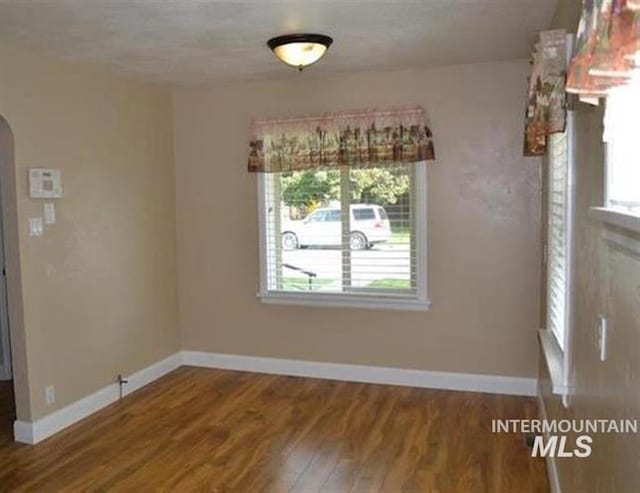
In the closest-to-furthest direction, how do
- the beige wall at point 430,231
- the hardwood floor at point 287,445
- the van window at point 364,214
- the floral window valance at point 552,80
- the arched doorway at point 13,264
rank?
the floral window valance at point 552,80 < the hardwood floor at point 287,445 < the arched doorway at point 13,264 < the beige wall at point 430,231 < the van window at point 364,214

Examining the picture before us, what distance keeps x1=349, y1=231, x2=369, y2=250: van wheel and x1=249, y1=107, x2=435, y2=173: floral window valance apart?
0.57m

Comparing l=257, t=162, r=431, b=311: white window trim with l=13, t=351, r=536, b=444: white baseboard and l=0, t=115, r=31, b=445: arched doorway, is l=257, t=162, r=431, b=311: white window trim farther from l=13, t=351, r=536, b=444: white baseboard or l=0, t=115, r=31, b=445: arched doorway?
l=0, t=115, r=31, b=445: arched doorway

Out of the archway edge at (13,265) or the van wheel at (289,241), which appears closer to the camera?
the archway edge at (13,265)

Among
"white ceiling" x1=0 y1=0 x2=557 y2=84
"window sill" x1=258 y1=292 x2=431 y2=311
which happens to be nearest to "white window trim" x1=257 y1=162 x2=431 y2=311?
"window sill" x1=258 y1=292 x2=431 y2=311

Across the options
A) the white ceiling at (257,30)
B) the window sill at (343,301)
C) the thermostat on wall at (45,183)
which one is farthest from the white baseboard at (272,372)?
the white ceiling at (257,30)

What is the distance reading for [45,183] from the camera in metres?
3.70

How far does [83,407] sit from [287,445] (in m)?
1.61

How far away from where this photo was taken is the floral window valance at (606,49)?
3.29ft

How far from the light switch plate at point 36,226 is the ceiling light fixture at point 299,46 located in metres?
1.90

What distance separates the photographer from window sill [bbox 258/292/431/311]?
4.52 meters

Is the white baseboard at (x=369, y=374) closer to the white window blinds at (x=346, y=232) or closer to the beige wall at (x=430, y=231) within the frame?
the beige wall at (x=430, y=231)

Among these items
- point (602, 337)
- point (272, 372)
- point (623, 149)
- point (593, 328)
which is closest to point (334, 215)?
point (272, 372)

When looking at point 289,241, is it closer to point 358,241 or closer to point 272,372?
point 358,241

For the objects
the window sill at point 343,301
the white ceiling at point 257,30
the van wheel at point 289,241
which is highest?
the white ceiling at point 257,30
